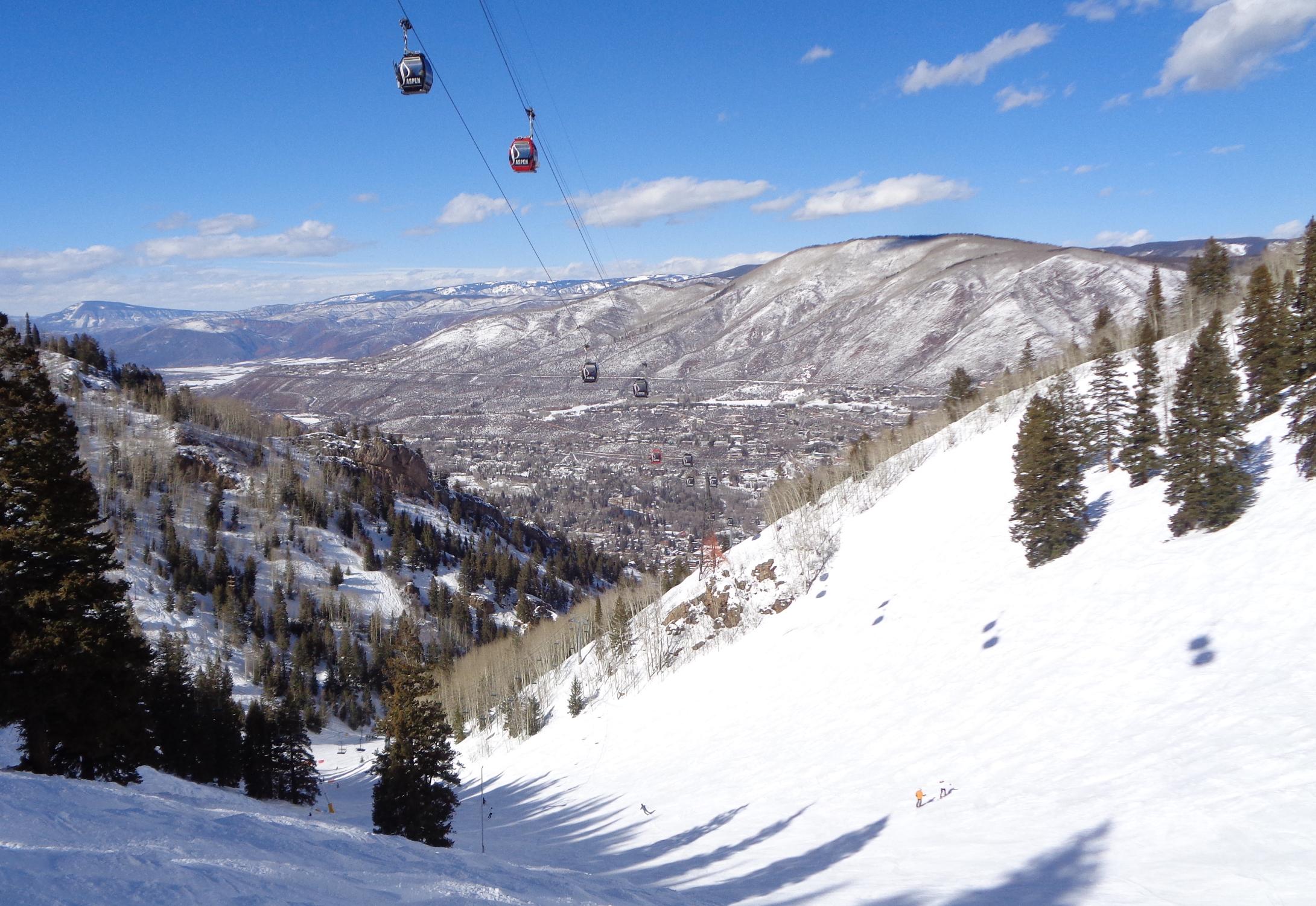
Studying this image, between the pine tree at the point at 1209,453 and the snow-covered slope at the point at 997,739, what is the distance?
27.5 inches

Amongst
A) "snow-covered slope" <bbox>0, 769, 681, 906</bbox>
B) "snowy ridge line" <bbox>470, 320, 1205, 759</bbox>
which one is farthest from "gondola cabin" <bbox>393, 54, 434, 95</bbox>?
"snowy ridge line" <bbox>470, 320, 1205, 759</bbox>

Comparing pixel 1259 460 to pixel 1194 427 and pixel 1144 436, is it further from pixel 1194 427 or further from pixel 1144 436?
pixel 1144 436

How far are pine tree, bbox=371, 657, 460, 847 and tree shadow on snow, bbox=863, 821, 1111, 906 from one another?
44.0 feet

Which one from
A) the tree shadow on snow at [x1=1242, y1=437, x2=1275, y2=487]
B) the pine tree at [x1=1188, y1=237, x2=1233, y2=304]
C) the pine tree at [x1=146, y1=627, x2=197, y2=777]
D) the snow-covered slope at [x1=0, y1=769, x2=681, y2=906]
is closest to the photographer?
the snow-covered slope at [x1=0, y1=769, x2=681, y2=906]

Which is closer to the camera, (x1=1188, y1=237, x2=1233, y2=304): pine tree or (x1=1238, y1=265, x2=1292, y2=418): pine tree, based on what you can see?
(x1=1238, y1=265, x2=1292, y2=418): pine tree

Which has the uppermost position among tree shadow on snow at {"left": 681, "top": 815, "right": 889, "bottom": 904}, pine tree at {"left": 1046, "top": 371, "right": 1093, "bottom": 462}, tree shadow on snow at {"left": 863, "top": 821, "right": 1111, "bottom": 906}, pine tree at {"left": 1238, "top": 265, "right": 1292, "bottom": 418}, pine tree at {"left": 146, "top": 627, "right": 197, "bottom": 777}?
pine tree at {"left": 1238, "top": 265, "right": 1292, "bottom": 418}

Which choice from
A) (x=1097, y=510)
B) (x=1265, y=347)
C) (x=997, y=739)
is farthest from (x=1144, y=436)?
(x=997, y=739)

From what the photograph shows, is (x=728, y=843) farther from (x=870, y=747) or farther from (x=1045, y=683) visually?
(x=1045, y=683)

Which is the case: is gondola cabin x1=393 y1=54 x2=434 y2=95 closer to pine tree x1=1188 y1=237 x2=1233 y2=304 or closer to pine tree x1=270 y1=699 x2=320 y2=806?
pine tree x1=270 y1=699 x2=320 y2=806

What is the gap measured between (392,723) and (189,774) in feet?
67.8

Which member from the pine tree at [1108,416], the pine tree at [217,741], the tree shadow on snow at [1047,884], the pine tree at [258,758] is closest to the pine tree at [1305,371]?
the pine tree at [1108,416]

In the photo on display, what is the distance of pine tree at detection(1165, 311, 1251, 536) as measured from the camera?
23.3 meters

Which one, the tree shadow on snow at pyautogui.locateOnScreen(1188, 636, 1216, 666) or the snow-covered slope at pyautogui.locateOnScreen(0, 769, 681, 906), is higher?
the snow-covered slope at pyautogui.locateOnScreen(0, 769, 681, 906)

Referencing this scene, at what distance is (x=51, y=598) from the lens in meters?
15.4
